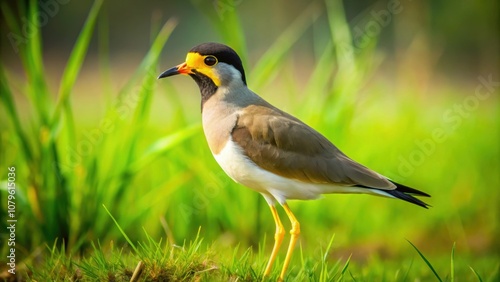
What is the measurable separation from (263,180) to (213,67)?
48 cm

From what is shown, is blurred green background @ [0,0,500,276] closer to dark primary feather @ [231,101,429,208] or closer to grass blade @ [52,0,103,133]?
grass blade @ [52,0,103,133]

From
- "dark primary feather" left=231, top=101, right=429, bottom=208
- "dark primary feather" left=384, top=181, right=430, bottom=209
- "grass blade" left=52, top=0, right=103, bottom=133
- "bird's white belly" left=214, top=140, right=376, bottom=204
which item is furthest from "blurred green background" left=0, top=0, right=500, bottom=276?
"dark primary feather" left=384, top=181, right=430, bottom=209

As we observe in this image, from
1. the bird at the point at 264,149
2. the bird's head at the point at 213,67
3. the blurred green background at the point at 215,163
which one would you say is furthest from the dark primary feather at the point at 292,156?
the blurred green background at the point at 215,163

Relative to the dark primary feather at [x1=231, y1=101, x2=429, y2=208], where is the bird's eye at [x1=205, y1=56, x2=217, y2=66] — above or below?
above

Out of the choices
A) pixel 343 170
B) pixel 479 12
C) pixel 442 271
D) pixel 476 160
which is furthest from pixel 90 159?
pixel 479 12

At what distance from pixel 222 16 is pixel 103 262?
165 centimetres

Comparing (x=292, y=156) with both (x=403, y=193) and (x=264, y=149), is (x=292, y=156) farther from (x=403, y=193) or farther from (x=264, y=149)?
(x=403, y=193)

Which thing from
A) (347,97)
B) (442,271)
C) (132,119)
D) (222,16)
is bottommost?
(442,271)

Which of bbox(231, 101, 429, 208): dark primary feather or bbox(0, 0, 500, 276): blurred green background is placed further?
bbox(0, 0, 500, 276): blurred green background

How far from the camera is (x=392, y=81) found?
8.29 metres

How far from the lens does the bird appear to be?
7.84 feet

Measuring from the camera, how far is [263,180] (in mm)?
2385

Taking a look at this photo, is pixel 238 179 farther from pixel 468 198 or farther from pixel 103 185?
pixel 468 198

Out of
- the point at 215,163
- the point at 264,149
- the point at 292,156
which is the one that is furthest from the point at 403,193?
the point at 215,163
